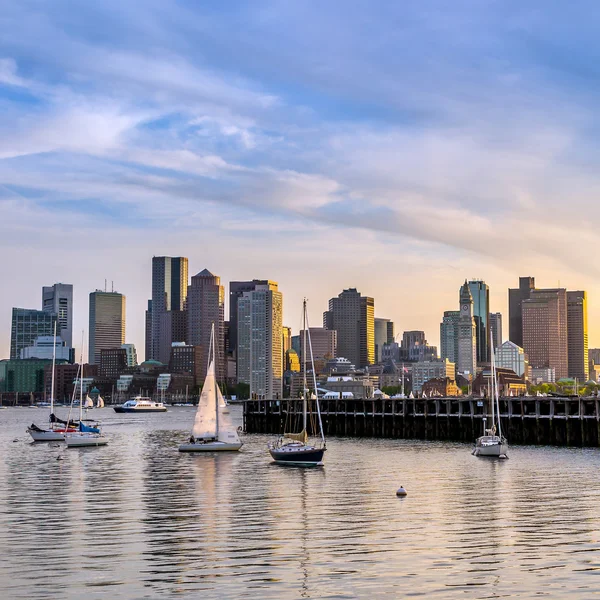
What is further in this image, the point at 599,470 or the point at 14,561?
the point at 599,470

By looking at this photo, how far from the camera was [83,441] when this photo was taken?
122 m

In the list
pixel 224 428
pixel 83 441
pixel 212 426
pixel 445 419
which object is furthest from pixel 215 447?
pixel 445 419

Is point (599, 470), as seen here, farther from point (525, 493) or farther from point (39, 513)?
point (39, 513)

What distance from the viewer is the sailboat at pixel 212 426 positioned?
105m

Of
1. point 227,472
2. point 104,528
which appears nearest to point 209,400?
point 227,472

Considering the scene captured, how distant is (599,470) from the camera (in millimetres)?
80312

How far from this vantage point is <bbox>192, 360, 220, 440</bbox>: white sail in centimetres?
10656

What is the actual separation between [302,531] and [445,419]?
9127 centimetres

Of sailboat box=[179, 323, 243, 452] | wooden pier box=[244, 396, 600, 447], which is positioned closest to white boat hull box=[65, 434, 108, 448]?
sailboat box=[179, 323, 243, 452]

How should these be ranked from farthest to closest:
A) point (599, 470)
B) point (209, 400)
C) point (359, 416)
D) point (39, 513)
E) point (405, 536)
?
point (359, 416) < point (209, 400) < point (599, 470) < point (39, 513) < point (405, 536)

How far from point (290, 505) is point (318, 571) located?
20.5 m

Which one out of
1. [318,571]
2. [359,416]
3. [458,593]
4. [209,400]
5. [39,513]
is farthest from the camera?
[359,416]

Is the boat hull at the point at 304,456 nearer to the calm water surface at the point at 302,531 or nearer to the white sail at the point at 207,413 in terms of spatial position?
the calm water surface at the point at 302,531

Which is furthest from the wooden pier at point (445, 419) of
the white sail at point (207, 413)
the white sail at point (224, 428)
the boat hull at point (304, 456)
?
the boat hull at point (304, 456)
